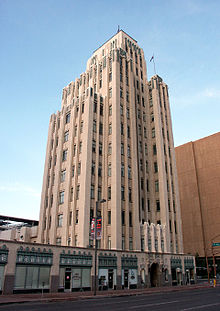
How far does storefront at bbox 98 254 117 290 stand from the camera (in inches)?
1425

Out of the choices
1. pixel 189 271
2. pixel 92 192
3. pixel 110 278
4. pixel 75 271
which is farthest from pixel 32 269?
pixel 189 271

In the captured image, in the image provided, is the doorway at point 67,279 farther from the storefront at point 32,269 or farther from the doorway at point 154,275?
the doorway at point 154,275

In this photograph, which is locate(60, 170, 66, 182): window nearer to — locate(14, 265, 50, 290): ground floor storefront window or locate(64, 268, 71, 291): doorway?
locate(64, 268, 71, 291): doorway

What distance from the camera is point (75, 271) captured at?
34.1 metres

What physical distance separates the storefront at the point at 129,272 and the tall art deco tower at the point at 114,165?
2.53 m

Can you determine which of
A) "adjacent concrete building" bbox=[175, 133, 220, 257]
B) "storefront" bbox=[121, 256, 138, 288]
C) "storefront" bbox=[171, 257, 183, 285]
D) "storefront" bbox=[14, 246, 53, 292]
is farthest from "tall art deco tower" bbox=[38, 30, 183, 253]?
"adjacent concrete building" bbox=[175, 133, 220, 257]

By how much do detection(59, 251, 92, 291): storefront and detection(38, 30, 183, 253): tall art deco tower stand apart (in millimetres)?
4870

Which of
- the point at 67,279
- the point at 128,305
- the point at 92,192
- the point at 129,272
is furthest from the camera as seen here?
the point at 92,192

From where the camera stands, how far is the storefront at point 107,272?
36.2m

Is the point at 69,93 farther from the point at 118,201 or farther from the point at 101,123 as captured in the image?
the point at 118,201

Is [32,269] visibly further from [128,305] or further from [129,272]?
[129,272]

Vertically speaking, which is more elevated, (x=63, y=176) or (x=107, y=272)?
(x=63, y=176)

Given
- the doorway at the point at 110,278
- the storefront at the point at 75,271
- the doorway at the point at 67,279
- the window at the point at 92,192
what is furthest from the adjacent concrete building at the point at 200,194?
the doorway at the point at 67,279

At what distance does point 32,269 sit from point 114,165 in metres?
22.3
